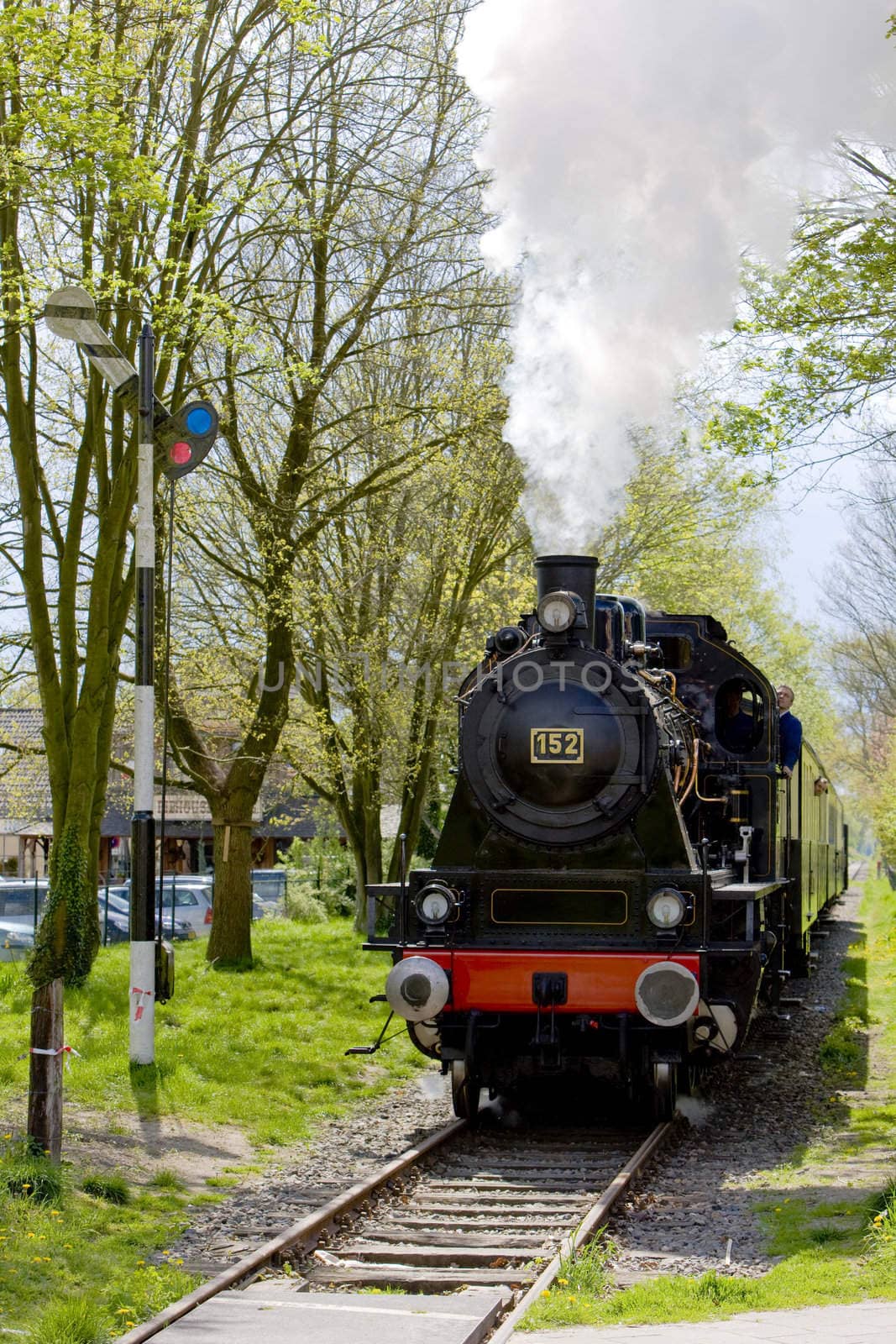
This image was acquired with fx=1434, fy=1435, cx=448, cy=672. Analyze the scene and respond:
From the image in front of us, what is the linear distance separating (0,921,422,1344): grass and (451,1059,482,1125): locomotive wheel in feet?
3.29

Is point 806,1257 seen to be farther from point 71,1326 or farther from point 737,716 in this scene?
point 737,716

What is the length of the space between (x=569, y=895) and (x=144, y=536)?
374cm

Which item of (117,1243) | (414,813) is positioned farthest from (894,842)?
(117,1243)

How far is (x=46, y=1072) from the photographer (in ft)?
23.1

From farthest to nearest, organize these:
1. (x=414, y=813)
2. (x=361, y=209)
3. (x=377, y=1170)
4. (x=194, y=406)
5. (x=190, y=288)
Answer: (x=414, y=813)
(x=361, y=209)
(x=190, y=288)
(x=194, y=406)
(x=377, y=1170)

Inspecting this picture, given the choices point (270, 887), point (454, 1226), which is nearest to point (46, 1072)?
point (454, 1226)

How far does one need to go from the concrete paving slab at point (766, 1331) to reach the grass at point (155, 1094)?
163cm

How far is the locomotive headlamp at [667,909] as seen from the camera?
8258 millimetres

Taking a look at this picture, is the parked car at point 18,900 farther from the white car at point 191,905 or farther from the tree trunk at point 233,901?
the tree trunk at point 233,901

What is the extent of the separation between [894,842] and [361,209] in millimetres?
28546

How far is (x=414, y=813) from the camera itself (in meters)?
22.9

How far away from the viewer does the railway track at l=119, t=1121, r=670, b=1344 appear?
5695mm

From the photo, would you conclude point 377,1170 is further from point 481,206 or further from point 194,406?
point 481,206

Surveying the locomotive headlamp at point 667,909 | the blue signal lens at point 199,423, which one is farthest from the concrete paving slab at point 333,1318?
the blue signal lens at point 199,423
